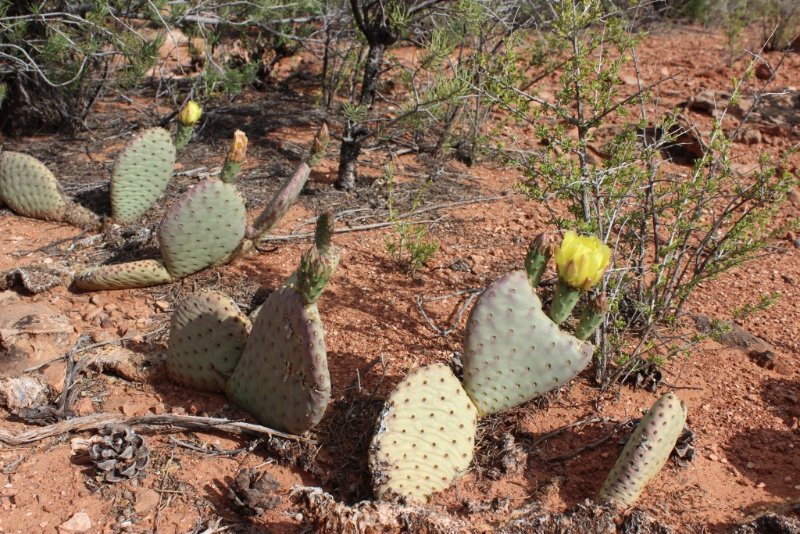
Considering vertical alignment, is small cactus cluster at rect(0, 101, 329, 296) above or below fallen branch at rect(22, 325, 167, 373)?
above

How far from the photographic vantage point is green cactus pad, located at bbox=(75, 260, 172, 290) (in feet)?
12.9

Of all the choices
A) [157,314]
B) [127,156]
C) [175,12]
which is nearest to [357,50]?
[175,12]

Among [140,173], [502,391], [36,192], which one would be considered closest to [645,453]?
[502,391]

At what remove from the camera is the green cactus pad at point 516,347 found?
9.39 feet

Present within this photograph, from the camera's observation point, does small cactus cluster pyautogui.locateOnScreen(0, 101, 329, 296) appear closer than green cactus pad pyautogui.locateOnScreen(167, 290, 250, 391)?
No

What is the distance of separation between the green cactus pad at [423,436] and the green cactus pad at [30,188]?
290 centimetres

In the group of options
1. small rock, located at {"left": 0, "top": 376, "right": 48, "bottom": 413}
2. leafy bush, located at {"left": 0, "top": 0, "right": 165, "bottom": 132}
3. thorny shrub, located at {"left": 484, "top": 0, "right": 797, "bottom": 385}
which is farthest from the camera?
leafy bush, located at {"left": 0, "top": 0, "right": 165, "bottom": 132}

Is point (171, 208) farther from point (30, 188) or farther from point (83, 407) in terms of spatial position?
point (30, 188)

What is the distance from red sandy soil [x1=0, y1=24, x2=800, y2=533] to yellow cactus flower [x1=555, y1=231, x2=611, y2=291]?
852mm

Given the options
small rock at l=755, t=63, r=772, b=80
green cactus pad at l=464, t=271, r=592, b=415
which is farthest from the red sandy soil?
small rock at l=755, t=63, r=772, b=80

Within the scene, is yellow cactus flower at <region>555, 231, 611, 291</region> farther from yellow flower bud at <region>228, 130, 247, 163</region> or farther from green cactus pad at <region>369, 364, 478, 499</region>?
yellow flower bud at <region>228, 130, 247, 163</region>

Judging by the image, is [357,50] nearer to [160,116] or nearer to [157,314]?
[160,116]

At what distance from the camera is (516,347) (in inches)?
115

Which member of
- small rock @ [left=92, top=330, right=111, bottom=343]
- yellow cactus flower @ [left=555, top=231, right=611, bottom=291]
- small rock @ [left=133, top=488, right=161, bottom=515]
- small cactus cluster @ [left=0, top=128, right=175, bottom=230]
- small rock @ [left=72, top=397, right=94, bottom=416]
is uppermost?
yellow cactus flower @ [left=555, top=231, right=611, bottom=291]
